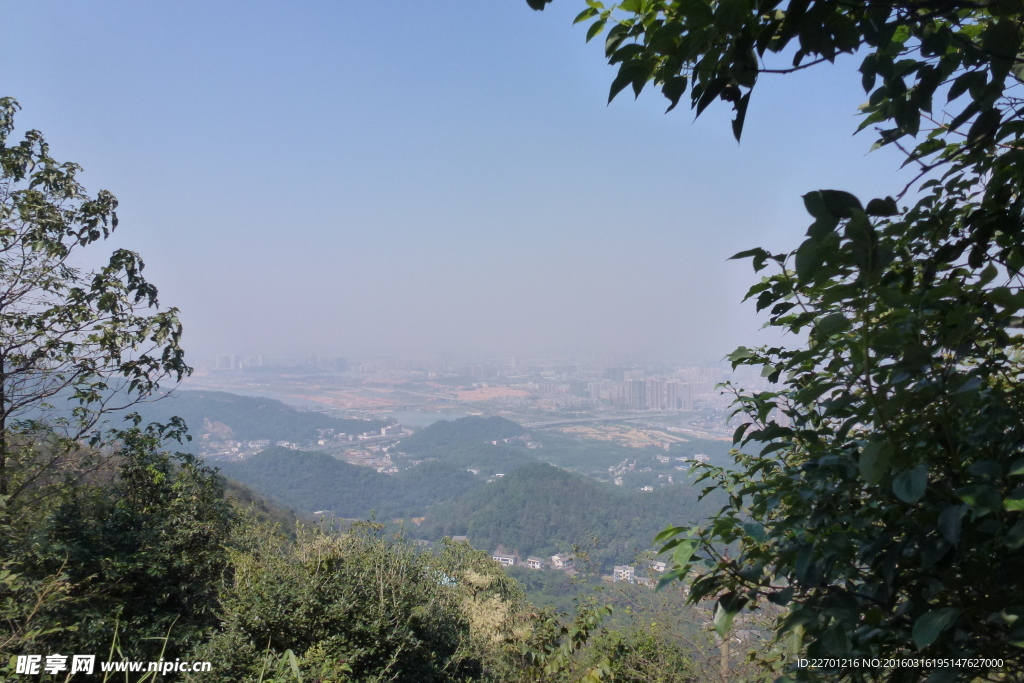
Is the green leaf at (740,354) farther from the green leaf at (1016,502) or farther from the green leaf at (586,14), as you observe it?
the green leaf at (586,14)

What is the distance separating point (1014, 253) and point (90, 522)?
6.65 m

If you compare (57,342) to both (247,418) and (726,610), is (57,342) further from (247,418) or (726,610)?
(247,418)

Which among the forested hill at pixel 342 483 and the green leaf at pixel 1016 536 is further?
the forested hill at pixel 342 483

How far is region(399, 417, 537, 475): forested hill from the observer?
37.8m

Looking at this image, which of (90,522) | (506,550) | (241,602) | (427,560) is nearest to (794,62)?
(241,602)

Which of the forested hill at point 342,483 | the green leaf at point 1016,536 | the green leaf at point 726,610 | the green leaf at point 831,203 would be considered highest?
the green leaf at point 831,203

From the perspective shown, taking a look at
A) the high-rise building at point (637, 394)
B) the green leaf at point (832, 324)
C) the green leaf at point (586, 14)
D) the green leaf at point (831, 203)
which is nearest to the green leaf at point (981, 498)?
the green leaf at point (832, 324)

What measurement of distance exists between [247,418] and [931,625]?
43.0m

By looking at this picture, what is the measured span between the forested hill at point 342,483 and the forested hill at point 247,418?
177 inches

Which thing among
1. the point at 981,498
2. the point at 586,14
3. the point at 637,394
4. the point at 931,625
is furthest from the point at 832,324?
the point at 637,394

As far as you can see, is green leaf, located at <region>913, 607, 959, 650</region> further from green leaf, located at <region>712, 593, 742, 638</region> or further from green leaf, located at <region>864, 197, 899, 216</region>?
green leaf, located at <region>864, 197, 899, 216</region>

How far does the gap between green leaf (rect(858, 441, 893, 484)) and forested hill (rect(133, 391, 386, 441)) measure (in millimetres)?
31970

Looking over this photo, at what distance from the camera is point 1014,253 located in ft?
3.51

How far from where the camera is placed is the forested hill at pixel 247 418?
3359cm
